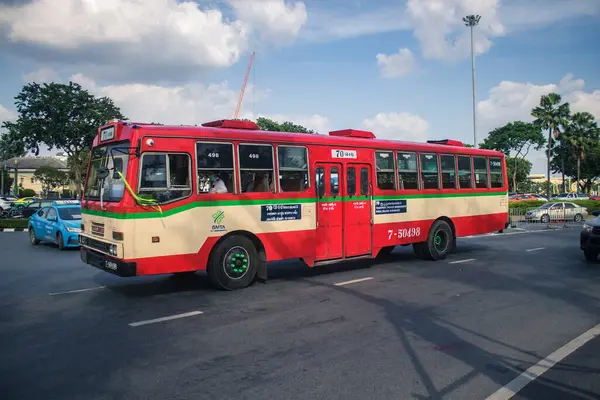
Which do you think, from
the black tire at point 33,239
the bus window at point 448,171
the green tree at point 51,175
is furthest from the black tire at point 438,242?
the green tree at point 51,175

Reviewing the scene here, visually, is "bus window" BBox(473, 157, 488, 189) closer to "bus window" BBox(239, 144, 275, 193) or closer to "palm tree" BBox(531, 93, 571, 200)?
"bus window" BBox(239, 144, 275, 193)

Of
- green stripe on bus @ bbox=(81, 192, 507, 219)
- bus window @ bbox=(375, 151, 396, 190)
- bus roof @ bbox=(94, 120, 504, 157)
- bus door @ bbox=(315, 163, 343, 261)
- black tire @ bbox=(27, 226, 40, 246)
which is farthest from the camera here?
black tire @ bbox=(27, 226, 40, 246)

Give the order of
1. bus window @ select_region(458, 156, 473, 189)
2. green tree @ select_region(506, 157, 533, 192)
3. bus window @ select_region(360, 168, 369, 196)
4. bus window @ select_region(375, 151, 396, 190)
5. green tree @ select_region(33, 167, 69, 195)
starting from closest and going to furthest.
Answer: bus window @ select_region(360, 168, 369, 196)
bus window @ select_region(375, 151, 396, 190)
bus window @ select_region(458, 156, 473, 189)
green tree @ select_region(506, 157, 533, 192)
green tree @ select_region(33, 167, 69, 195)

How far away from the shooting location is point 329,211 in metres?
10.6

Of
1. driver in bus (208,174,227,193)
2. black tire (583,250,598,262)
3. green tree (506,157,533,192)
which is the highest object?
green tree (506,157,533,192)

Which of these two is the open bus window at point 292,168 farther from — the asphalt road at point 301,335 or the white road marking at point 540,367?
the white road marking at point 540,367

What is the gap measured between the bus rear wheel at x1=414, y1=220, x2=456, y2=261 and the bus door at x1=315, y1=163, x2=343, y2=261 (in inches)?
132

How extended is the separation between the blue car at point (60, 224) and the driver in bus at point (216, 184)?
923 cm

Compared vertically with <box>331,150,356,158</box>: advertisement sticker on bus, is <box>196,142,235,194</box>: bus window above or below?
below

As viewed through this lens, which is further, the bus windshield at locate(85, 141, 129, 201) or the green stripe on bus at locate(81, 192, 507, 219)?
the bus windshield at locate(85, 141, 129, 201)

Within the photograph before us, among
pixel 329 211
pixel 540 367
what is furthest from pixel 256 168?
pixel 540 367

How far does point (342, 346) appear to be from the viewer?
228 inches

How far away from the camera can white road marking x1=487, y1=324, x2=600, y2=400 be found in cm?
451

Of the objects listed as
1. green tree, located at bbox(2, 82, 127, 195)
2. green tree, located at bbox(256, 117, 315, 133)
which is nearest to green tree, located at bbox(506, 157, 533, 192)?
green tree, located at bbox(256, 117, 315, 133)
